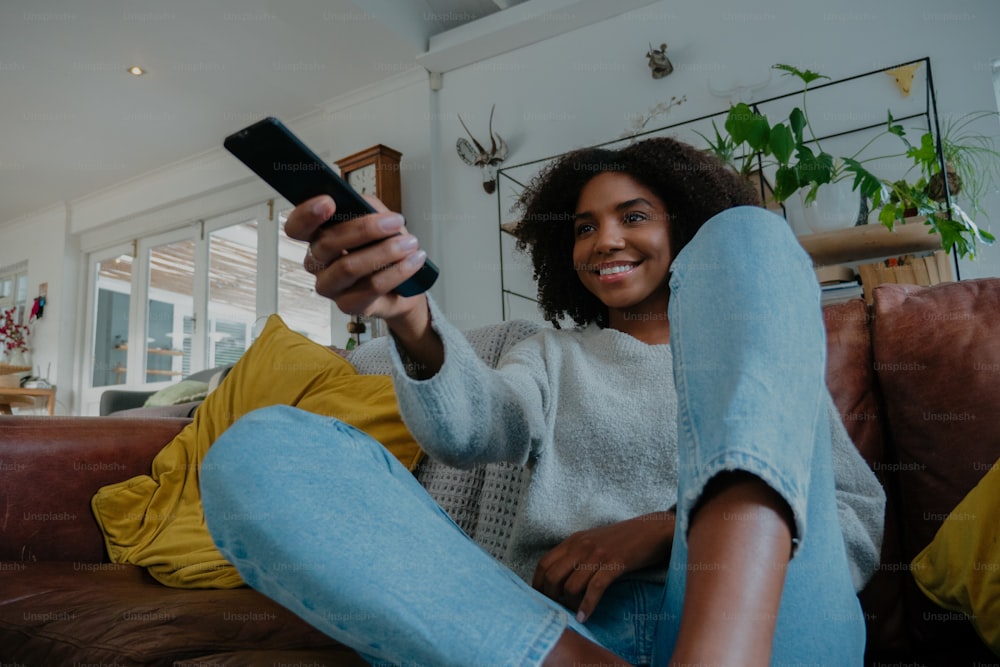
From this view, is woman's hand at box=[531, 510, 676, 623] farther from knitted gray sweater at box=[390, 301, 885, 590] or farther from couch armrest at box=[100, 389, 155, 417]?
couch armrest at box=[100, 389, 155, 417]

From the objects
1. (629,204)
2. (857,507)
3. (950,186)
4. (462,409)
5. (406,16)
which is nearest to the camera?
(462,409)

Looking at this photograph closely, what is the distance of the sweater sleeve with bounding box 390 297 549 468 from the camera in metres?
0.64

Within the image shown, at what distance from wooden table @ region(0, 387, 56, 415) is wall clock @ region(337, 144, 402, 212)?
2906 mm

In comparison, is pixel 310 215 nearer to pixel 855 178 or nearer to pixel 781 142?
pixel 781 142

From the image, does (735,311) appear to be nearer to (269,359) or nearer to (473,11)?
(269,359)

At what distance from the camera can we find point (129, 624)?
2.76 ft

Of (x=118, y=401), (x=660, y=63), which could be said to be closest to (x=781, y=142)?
(x=660, y=63)

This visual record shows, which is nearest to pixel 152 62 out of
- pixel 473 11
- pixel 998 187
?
pixel 473 11

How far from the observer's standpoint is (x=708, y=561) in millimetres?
472

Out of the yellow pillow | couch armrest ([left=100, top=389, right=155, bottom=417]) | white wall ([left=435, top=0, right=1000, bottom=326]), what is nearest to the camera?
the yellow pillow

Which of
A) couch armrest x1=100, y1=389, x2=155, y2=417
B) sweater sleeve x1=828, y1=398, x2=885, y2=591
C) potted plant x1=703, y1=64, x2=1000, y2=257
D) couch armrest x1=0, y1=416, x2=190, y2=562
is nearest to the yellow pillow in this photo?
sweater sleeve x1=828, y1=398, x2=885, y2=591

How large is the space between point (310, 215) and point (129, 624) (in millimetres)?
553

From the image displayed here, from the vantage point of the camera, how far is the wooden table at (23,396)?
16.2ft

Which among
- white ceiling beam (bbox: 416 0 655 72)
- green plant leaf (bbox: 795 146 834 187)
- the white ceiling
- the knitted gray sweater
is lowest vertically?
the knitted gray sweater
